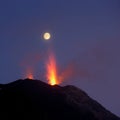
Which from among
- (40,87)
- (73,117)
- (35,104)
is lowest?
(73,117)

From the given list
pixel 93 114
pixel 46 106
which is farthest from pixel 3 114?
pixel 93 114

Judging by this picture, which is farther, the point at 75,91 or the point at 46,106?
the point at 75,91

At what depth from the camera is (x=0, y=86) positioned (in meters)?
162

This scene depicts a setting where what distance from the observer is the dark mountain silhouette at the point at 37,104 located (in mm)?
137875

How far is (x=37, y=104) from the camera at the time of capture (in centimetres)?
14650

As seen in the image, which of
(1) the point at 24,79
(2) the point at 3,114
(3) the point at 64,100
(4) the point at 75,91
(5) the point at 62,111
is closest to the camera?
(2) the point at 3,114

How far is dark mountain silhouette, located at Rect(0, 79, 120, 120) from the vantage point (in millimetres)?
137875

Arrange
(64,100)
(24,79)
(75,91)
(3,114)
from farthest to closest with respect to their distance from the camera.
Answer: (75,91)
(24,79)
(64,100)
(3,114)

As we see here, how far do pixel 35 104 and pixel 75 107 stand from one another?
69.2 ft

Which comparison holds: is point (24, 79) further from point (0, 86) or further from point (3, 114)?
point (3, 114)

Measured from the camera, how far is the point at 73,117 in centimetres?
14212

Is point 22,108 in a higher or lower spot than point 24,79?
lower

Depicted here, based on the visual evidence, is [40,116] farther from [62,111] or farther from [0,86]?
[0,86]

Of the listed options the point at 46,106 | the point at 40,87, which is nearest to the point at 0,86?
the point at 40,87
